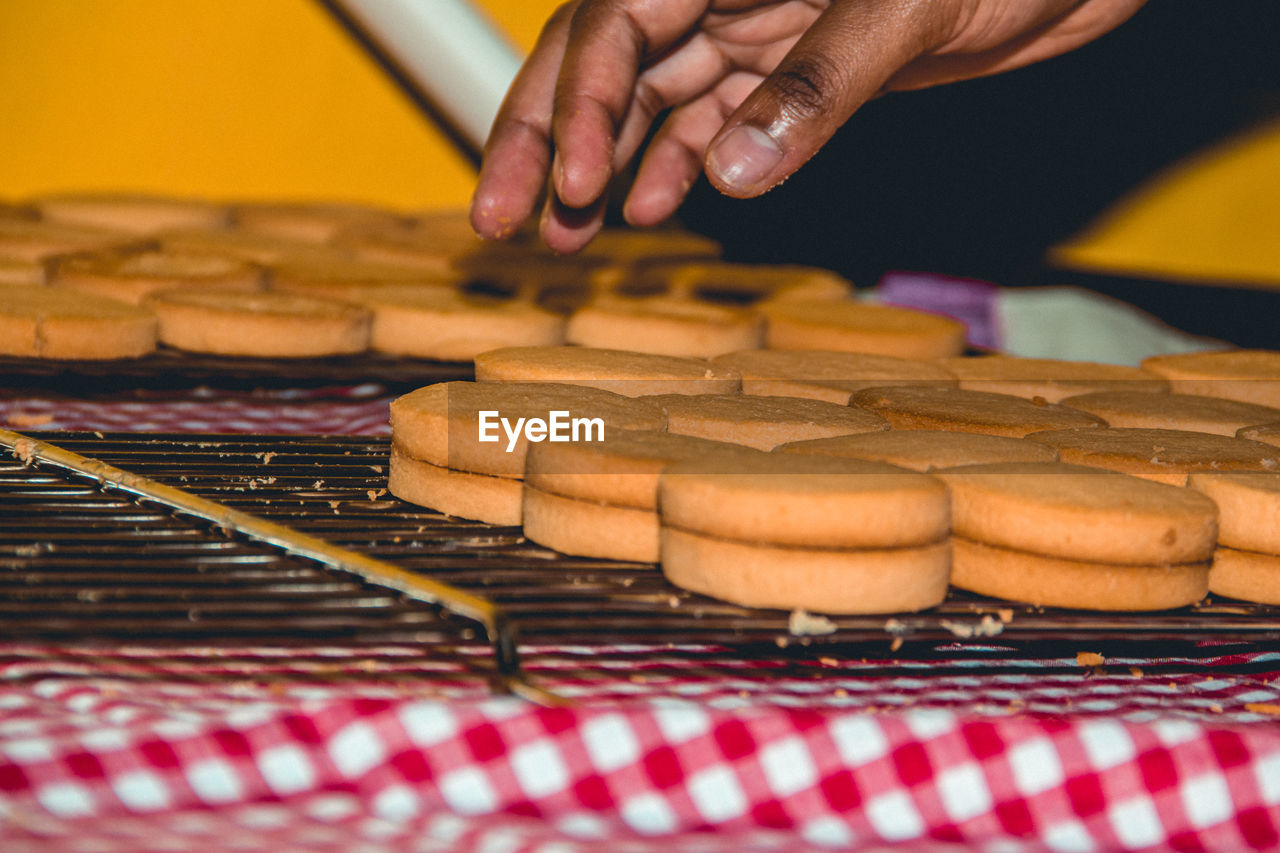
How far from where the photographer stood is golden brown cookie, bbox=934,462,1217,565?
52.2 inches

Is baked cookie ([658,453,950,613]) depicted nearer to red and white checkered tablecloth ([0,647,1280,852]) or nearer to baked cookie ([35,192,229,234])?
red and white checkered tablecloth ([0,647,1280,852])

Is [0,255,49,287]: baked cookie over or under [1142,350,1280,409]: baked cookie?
over

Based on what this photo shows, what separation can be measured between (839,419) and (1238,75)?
3274 mm

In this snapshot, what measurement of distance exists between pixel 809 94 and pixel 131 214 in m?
2.41

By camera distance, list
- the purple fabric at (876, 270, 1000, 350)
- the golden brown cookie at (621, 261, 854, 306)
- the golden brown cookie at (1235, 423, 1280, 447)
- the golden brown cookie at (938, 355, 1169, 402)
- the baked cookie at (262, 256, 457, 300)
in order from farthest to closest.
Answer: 1. the purple fabric at (876, 270, 1000, 350)
2. the golden brown cookie at (621, 261, 854, 306)
3. the baked cookie at (262, 256, 457, 300)
4. the golden brown cookie at (938, 355, 1169, 402)
5. the golden brown cookie at (1235, 423, 1280, 447)

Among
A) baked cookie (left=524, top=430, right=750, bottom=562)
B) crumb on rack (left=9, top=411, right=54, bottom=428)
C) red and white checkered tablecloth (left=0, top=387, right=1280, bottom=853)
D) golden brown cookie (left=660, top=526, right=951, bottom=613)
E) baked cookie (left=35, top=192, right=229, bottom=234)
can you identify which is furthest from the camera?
baked cookie (left=35, top=192, right=229, bottom=234)

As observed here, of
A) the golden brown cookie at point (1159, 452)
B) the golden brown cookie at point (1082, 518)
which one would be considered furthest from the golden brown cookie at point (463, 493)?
the golden brown cookie at point (1159, 452)

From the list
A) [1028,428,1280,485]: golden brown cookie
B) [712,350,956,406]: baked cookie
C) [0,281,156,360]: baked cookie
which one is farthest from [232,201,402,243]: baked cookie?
[1028,428,1280,485]: golden brown cookie

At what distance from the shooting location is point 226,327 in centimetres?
218

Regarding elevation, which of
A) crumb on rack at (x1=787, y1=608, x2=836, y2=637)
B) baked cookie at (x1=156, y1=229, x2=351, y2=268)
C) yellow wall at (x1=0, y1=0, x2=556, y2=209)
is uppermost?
yellow wall at (x1=0, y1=0, x2=556, y2=209)

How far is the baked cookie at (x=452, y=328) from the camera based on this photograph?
2.33m

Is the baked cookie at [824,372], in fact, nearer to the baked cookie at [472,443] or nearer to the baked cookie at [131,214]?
the baked cookie at [472,443]

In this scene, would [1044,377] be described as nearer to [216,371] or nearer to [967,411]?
[967,411]

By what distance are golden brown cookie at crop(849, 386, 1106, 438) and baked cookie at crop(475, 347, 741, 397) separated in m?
0.23
